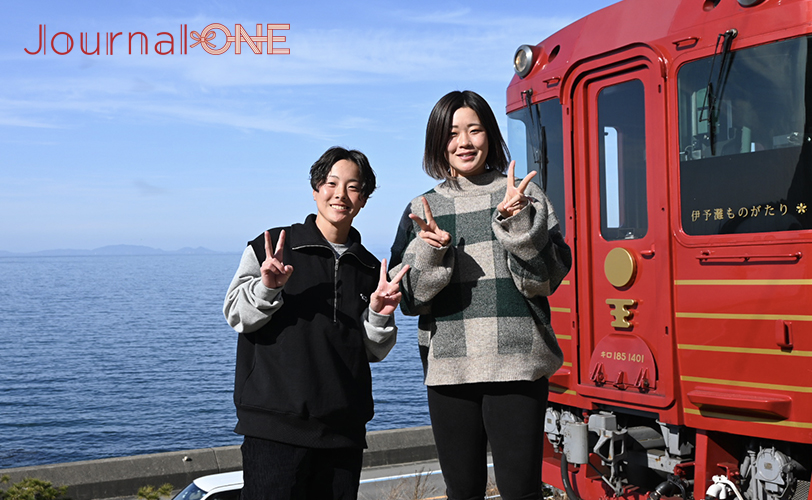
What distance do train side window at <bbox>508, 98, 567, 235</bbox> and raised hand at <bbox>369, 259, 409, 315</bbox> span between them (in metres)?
2.68

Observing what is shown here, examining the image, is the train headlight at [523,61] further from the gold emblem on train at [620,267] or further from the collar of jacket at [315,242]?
the collar of jacket at [315,242]

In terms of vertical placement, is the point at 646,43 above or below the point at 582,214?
above


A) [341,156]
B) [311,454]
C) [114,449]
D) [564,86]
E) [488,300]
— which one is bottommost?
[114,449]

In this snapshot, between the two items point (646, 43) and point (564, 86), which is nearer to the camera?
point (646, 43)

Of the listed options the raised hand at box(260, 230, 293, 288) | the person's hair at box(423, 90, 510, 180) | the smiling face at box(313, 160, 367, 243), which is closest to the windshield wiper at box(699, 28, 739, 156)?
the person's hair at box(423, 90, 510, 180)

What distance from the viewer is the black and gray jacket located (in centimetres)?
279

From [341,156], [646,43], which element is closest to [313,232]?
[341,156]

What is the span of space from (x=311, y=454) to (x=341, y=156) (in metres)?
1.13

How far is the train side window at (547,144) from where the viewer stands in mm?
5457

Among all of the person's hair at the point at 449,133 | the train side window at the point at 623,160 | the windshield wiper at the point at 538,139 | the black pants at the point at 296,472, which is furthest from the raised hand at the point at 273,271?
the windshield wiper at the point at 538,139

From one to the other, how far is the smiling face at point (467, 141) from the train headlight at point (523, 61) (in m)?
2.94

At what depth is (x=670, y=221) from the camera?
457 cm

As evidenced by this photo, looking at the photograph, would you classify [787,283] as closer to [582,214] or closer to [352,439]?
[582,214]

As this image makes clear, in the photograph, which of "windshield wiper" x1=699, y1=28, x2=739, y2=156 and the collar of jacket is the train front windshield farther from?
the collar of jacket
